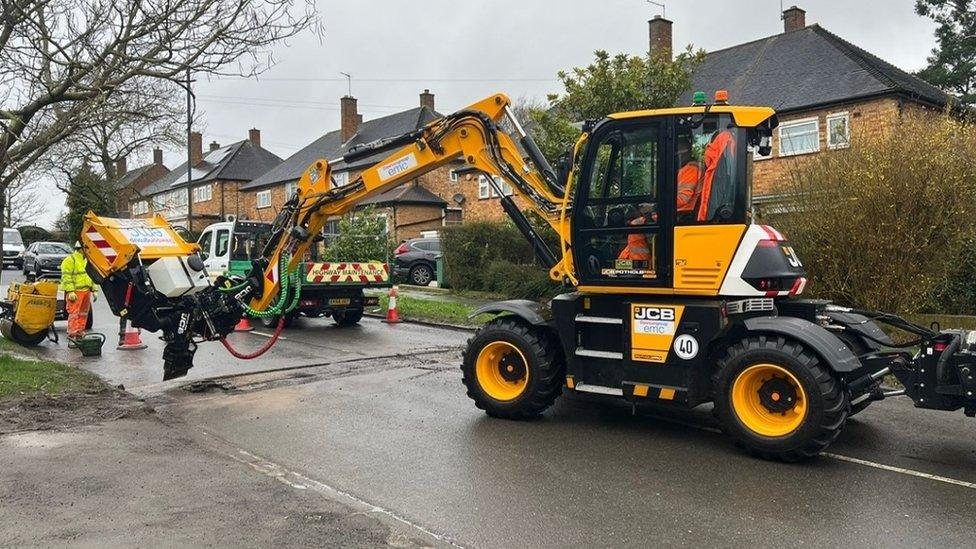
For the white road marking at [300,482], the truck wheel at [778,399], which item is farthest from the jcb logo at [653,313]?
the white road marking at [300,482]

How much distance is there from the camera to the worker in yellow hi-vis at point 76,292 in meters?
12.2

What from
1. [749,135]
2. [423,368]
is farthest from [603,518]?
[423,368]

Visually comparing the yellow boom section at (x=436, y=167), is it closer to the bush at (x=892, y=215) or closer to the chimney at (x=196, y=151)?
the bush at (x=892, y=215)

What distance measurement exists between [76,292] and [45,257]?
24.5 metres

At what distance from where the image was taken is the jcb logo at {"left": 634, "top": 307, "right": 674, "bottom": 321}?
20.9ft

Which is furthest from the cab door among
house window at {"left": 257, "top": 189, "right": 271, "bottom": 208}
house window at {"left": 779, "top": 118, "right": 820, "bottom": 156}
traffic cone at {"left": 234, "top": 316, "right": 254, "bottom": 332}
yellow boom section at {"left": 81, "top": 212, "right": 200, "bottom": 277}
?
house window at {"left": 257, "top": 189, "right": 271, "bottom": 208}

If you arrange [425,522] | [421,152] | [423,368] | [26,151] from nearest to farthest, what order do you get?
[425,522], [421,152], [26,151], [423,368]

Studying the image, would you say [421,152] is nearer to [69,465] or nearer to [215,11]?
[215,11]

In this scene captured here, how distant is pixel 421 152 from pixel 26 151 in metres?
5.20

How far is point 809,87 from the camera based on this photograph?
2478 centimetres

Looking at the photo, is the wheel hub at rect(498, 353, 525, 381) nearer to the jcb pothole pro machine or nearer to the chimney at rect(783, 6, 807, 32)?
the jcb pothole pro machine

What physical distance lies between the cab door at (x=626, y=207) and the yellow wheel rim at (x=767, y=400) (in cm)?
106

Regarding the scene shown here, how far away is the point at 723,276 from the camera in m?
6.16

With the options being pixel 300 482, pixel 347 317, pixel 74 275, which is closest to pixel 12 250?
pixel 74 275
